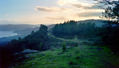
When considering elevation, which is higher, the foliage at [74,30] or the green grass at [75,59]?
the foliage at [74,30]

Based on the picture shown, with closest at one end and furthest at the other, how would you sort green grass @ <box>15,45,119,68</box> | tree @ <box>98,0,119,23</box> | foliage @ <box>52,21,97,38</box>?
green grass @ <box>15,45,119,68</box> → tree @ <box>98,0,119,23</box> → foliage @ <box>52,21,97,38</box>

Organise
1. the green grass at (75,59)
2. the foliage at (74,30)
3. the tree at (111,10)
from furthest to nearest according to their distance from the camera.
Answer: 1. the foliage at (74,30)
2. the tree at (111,10)
3. the green grass at (75,59)

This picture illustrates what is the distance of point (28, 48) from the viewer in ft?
10.4

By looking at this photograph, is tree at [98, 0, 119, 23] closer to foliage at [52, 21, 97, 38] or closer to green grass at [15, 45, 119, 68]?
foliage at [52, 21, 97, 38]

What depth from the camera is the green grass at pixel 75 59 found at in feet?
8.89

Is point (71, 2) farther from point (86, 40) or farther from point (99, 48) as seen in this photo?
point (99, 48)

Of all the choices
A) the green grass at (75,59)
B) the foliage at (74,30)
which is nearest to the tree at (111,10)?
the foliage at (74,30)

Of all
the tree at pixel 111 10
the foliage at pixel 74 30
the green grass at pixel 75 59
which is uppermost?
the tree at pixel 111 10

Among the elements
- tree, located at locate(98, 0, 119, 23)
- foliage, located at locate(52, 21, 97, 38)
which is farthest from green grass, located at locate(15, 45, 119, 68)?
tree, located at locate(98, 0, 119, 23)

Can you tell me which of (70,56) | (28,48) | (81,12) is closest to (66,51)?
(70,56)

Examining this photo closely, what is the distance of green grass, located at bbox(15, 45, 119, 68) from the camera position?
8.89ft

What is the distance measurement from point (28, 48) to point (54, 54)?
90cm

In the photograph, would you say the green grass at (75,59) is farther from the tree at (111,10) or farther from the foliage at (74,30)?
the tree at (111,10)

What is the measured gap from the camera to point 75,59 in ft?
10.2
